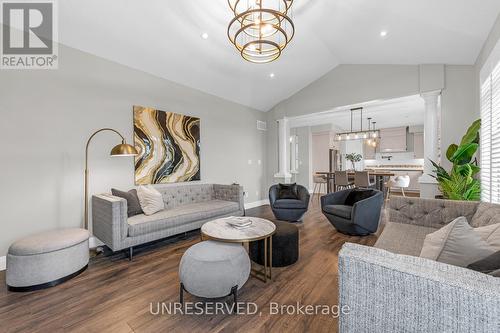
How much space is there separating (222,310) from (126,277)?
1.20m

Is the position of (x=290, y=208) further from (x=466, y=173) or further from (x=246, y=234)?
(x=466, y=173)

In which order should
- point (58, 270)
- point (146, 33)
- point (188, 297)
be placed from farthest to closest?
point (146, 33) → point (58, 270) → point (188, 297)

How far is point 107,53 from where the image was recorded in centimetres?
316

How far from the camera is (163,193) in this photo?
3689 mm

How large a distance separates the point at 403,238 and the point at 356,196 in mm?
1703

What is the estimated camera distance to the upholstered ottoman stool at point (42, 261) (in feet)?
6.68

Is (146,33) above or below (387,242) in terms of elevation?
above

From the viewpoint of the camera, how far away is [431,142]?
3963 millimetres

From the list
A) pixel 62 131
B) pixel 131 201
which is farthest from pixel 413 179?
pixel 62 131

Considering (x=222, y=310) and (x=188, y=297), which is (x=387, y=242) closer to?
(x=222, y=310)

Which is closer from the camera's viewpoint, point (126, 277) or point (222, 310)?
point (222, 310)

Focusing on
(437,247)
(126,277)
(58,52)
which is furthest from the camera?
(58,52)

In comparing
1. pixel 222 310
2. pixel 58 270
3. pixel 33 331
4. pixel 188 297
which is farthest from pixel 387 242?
pixel 58 270

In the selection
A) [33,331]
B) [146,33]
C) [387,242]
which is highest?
[146,33]
